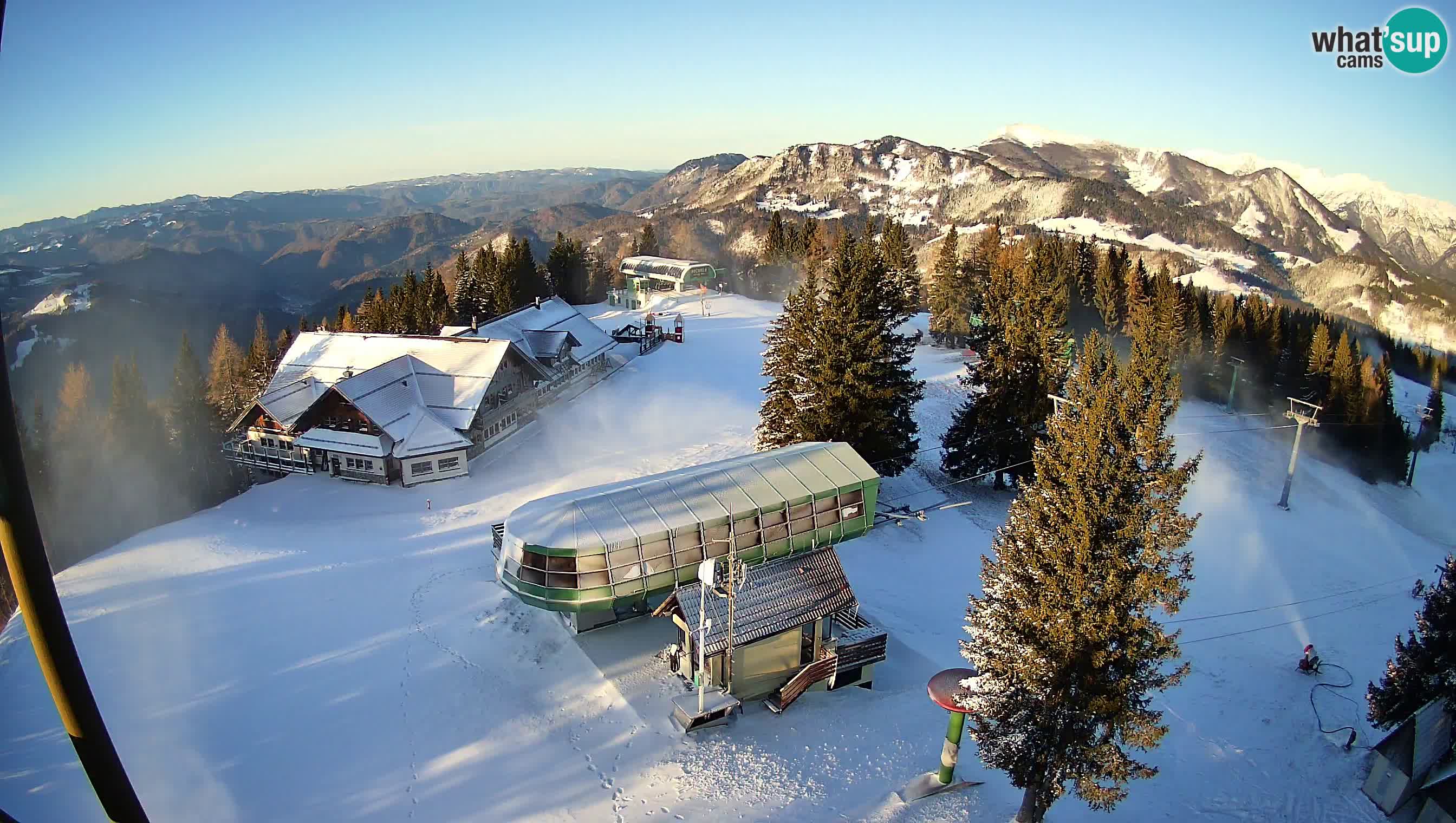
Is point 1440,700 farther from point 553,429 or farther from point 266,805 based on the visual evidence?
point 553,429

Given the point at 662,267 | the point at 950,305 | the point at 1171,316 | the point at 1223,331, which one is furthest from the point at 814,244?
the point at 1223,331

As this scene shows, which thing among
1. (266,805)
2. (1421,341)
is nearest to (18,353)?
(266,805)

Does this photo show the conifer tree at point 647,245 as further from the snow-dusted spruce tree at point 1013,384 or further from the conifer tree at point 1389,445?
the snow-dusted spruce tree at point 1013,384

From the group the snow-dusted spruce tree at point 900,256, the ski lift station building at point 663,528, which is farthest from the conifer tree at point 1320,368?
the ski lift station building at point 663,528

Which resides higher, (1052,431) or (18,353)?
(18,353)

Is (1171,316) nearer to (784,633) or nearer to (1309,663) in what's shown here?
(1309,663)

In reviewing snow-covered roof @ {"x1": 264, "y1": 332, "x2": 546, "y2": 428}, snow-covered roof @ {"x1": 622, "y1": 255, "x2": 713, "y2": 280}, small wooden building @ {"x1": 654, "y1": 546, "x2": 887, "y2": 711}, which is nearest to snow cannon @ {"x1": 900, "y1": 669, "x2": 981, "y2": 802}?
small wooden building @ {"x1": 654, "y1": 546, "x2": 887, "y2": 711}

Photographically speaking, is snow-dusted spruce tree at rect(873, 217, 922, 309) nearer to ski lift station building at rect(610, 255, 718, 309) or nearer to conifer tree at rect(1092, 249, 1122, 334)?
ski lift station building at rect(610, 255, 718, 309)
